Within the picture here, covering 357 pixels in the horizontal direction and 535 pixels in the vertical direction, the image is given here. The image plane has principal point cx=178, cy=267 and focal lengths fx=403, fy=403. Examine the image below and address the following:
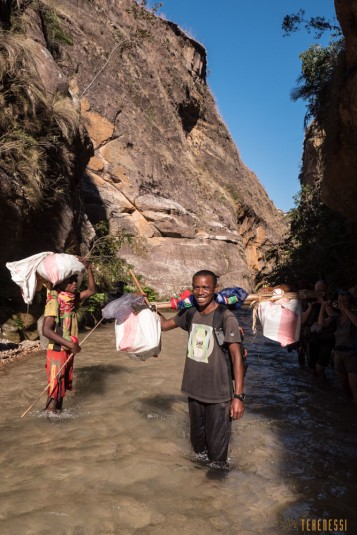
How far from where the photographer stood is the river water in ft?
9.32

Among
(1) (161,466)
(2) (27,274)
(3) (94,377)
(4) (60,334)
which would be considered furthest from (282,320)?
(3) (94,377)

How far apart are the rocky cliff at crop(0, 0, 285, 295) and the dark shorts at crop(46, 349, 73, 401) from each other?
5658 millimetres

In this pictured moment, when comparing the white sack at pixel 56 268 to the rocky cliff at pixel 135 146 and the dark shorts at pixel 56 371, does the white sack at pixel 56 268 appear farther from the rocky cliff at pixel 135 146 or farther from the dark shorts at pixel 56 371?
the rocky cliff at pixel 135 146

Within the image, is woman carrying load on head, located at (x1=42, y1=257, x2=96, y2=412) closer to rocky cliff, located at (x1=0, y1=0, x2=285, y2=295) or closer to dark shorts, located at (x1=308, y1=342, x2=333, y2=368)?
dark shorts, located at (x1=308, y1=342, x2=333, y2=368)

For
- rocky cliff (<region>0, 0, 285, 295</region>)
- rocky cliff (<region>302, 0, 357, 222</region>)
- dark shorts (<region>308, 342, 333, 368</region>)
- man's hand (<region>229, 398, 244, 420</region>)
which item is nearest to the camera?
man's hand (<region>229, 398, 244, 420</region>)

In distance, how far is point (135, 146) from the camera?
2209 cm

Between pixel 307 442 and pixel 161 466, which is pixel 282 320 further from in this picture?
pixel 161 466

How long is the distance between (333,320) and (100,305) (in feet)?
25.0

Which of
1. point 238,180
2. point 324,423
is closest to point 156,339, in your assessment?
point 324,423

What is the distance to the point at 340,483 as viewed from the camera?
3500mm

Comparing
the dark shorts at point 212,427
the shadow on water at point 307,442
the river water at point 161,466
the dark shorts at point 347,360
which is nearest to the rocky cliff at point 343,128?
the shadow on water at point 307,442

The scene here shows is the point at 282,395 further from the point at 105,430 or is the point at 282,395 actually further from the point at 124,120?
the point at 124,120

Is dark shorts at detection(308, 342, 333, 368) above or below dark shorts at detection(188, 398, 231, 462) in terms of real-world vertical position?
above

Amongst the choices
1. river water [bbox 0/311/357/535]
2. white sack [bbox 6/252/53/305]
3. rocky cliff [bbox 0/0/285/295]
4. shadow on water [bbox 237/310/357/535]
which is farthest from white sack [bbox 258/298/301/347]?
rocky cliff [bbox 0/0/285/295]
